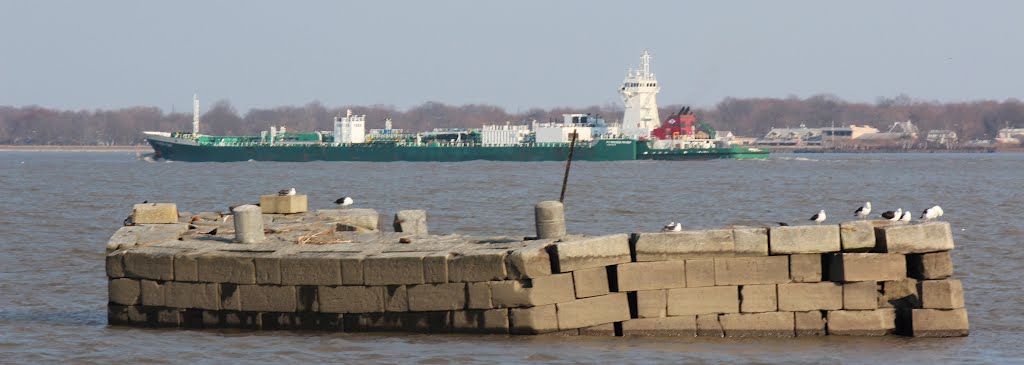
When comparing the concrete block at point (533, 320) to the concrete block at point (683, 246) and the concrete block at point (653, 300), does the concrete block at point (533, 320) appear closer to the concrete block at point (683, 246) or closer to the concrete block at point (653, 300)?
the concrete block at point (653, 300)

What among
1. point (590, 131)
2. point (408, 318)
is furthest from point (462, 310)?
point (590, 131)

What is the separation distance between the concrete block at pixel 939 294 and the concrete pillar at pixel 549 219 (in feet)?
13.4

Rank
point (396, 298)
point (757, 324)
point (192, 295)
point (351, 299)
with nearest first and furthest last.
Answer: point (757, 324), point (396, 298), point (351, 299), point (192, 295)

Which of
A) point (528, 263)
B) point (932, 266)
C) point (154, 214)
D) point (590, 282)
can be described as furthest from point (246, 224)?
point (932, 266)

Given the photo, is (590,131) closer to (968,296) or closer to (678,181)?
(678,181)

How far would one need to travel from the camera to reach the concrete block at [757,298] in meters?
15.2

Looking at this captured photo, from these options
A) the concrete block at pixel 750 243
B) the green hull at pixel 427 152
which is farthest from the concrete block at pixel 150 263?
the green hull at pixel 427 152

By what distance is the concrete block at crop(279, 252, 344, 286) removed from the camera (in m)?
15.4

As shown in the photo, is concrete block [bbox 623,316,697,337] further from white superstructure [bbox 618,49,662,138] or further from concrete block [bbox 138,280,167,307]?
white superstructure [bbox 618,49,662,138]

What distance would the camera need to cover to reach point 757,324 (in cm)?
1523

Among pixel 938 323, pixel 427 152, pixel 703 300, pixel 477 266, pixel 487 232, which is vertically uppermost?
pixel 477 266

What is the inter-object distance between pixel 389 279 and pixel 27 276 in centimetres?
985

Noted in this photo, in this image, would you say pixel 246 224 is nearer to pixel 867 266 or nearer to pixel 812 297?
pixel 812 297

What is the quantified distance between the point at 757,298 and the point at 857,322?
1143 millimetres
